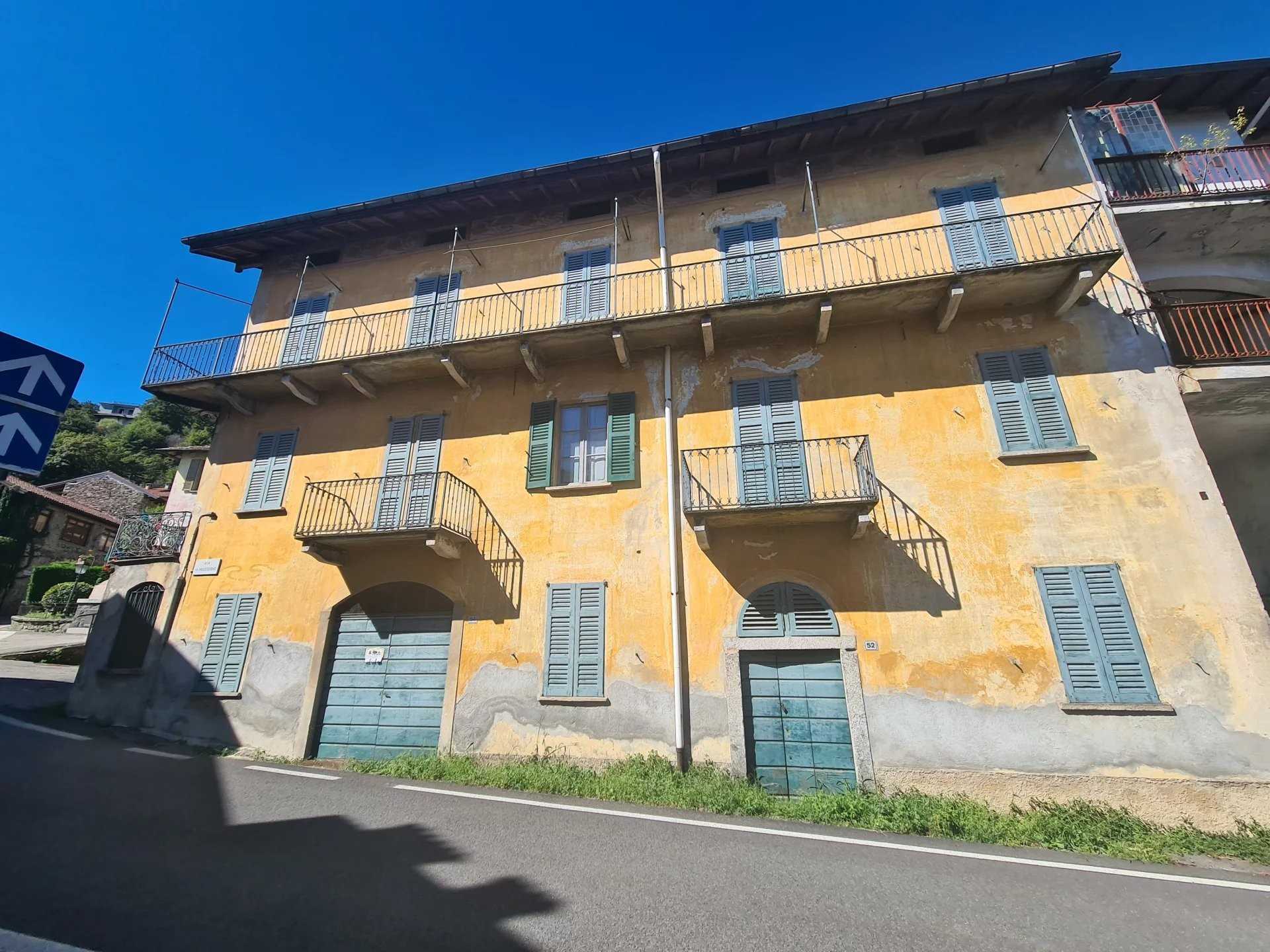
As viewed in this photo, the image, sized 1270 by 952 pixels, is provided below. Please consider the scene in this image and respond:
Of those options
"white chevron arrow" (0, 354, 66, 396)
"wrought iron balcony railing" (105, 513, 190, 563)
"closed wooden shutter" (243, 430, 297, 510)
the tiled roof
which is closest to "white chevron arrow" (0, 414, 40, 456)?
"white chevron arrow" (0, 354, 66, 396)

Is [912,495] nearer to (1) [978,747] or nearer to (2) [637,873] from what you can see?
(1) [978,747]

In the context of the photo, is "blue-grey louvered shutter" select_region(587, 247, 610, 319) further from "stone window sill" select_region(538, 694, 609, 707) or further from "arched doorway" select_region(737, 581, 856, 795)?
"stone window sill" select_region(538, 694, 609, 707)

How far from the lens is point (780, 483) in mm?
9602

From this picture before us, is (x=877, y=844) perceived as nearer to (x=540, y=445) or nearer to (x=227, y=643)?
(x=540, y=445)

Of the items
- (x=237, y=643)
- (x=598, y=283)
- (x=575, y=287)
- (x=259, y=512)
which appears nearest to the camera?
(x=237, y=643)

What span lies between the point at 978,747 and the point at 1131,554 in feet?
11.9

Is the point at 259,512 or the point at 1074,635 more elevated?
the point at 259,512

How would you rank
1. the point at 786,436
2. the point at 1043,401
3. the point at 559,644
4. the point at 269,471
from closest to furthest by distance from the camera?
1. the point at 1043,401
2. the point at 559,644
3. the point at 786,436
4. the point at 269,471

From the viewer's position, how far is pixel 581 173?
1240cm

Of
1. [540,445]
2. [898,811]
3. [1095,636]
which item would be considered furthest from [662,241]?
[898,811]

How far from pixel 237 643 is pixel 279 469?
12.0 feet

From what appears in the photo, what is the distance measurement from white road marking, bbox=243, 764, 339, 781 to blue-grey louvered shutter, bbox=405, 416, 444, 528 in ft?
12.9

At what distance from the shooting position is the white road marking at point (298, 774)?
8.32 metres

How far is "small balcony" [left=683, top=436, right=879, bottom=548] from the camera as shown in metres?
8.73
